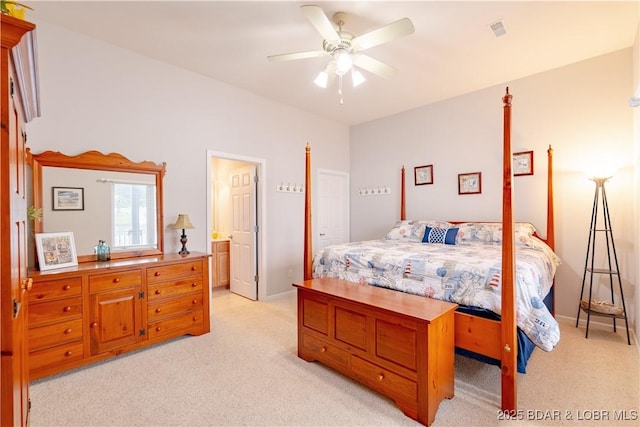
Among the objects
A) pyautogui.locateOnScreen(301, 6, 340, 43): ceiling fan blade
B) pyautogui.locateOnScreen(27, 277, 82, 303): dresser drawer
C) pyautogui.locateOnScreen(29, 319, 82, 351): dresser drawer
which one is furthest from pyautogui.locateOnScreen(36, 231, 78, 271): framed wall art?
pyautogui.locateOnScreen(301, 6, 340, 43): ceiling fan blade

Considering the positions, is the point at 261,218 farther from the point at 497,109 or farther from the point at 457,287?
the point at 497,109

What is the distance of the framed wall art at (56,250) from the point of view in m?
2.39

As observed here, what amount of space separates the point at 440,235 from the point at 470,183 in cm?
98

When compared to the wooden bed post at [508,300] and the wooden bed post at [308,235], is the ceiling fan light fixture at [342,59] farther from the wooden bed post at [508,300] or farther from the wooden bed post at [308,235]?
the wooden bed post at [508,300]

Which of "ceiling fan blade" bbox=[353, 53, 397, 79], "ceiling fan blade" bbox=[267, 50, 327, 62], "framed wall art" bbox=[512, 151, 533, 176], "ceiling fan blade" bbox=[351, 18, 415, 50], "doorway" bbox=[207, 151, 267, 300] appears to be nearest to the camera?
"ceiling fan blade" bbox=[351, 18, 415, 50]

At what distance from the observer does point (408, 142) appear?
4.86m

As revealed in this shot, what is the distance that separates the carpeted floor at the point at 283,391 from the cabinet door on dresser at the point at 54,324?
0.16 metres

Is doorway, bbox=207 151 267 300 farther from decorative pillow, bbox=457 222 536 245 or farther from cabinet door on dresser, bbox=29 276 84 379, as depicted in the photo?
decorative pillow, bbox=457 222 536 245

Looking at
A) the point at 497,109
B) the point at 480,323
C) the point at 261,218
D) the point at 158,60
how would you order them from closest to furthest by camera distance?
the point at 480,323 < the point at 158,60 < the point at 497,109 < the point at 261,218

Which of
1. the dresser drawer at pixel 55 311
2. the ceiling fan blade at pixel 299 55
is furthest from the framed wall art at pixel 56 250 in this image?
the ceiling fan blade at pixel 299 55

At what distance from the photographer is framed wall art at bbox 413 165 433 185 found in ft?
15.1

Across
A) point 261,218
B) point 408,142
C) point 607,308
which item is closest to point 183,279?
point 261,218

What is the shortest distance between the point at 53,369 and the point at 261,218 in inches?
103

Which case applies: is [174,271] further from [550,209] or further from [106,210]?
[550,209]
